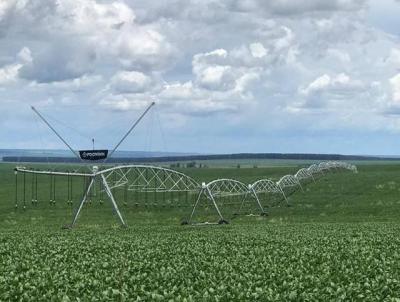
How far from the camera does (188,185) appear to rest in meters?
87.0

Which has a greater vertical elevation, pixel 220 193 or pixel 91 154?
pixel 91 154

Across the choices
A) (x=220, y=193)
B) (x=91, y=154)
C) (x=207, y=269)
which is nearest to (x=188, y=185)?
(x=220, y=193)

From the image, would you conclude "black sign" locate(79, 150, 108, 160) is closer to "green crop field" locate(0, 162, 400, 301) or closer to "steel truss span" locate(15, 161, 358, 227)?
"steel truss span" locate(15, 161, 358, 227)

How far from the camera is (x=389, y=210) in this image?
87812 millimetres

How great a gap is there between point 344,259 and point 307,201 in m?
77.0

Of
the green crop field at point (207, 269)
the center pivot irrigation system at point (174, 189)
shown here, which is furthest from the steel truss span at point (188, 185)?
the green crop field at point (207, 269)

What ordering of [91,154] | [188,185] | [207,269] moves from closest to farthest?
[207,269] < [91,154] < [188,185]

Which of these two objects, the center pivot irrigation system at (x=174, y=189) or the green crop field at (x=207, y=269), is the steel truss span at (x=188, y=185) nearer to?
the center pivot irrigation system at (x=174, y=189)

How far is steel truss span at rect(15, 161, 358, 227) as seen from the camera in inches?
2547

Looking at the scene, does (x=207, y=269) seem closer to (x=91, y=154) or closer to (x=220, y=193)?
(x=91, y=154)

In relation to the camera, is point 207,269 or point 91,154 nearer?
point 207,269

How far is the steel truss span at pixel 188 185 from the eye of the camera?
64.7 meters

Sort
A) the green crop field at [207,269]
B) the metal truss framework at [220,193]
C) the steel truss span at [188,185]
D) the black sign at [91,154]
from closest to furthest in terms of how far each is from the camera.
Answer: the green crop field at [207,269] < the steel truss span at [188,185] < the black sign at [91,154] < the metal truss framework at [220,193]

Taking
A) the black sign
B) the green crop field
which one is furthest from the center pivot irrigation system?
the green crop field
